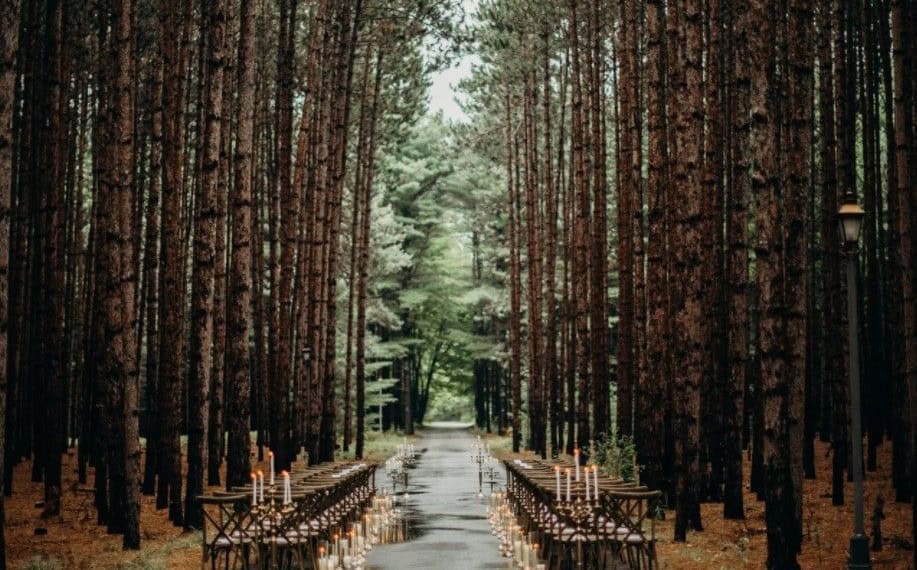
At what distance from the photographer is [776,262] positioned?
10992 mm

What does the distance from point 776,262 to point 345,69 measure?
72.4ft

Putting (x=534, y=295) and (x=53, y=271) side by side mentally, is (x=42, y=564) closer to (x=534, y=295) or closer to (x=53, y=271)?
(x=53, y=271)

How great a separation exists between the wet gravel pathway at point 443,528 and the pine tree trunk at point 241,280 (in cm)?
280

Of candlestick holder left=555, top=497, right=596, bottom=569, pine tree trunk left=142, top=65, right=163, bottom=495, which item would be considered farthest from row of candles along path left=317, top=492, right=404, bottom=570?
pine tree trunk left=142, top=65, right=163, bottom=495

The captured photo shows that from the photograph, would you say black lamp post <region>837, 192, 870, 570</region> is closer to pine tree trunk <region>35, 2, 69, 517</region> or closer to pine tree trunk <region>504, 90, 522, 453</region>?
pine tree trunk <region>35, 2, 69, 517</region>

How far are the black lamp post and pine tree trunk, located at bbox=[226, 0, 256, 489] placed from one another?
894cm

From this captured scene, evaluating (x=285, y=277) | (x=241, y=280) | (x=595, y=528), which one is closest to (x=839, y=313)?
(x=595, y=528)

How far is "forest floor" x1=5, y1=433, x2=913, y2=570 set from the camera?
12516 mm

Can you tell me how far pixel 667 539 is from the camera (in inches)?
581

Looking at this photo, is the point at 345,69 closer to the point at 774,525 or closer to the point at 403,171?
the point at 774,525

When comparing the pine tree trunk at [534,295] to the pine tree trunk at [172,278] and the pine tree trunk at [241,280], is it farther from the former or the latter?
the pine tree trunk at [241,280]

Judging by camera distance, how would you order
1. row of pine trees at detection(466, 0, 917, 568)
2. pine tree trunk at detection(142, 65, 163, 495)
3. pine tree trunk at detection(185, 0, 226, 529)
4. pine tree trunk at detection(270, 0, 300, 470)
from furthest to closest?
pine tree trunk at detection(270, 0, 300, 470) → pine tree trunk at detection(142, 65, 163, 495) → pine tree trunk at detection(185, 0, 226, 529) → row of pine trees at detection(466, 0, 917, 568)

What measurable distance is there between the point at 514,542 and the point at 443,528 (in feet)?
15.0

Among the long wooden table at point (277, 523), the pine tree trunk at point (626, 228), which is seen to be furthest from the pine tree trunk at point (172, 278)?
the pine tree trunk at point (626, 228)
